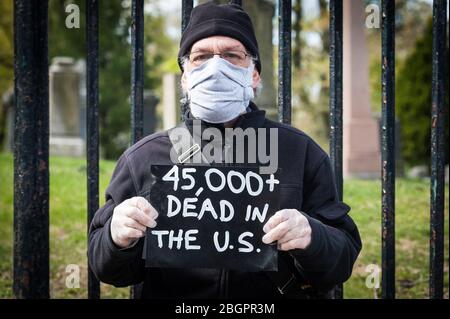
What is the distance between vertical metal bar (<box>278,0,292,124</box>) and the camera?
2188 mm

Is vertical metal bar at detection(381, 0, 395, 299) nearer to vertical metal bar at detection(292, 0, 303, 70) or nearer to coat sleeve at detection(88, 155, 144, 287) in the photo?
coat sleeve at detection(88, 155, 144, 287)

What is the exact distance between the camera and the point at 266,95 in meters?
7.56

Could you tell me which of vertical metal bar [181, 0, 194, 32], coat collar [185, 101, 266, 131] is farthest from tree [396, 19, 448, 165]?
coat collar [185, 101, 266, 131]

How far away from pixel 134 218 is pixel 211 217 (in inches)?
9.2

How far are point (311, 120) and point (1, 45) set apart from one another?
32.5 ft

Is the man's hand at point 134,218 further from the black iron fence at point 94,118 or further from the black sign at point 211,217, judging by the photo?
the black iron fence at point 94,118

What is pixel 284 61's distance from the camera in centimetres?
219

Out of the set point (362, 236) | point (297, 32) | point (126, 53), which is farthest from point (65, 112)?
point (362, 236)

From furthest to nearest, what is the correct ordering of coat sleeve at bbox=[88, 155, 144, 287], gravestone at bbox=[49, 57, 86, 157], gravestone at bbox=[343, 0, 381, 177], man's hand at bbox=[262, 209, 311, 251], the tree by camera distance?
the tree, gravestone at bbox=[49, 57, 86, 157], gravestone at bbox=[343, 0, 381, 177], coat sleeve at bbox=[88, 155, 144, 287], man's hand at bbox=[262, 209, 311, 251]

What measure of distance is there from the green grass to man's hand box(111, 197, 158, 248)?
4.55ft

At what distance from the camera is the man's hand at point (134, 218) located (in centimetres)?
170
